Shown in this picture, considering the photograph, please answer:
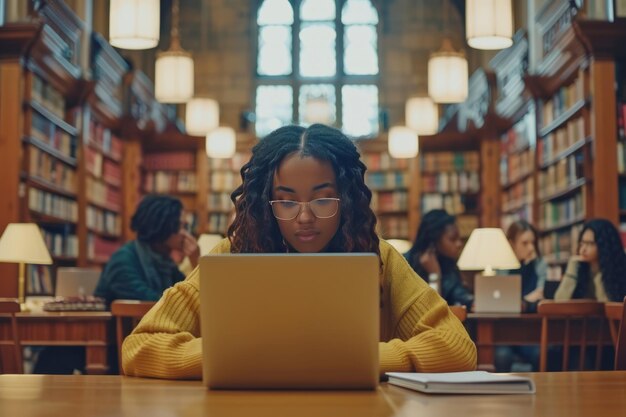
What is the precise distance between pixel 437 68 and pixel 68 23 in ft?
11.2

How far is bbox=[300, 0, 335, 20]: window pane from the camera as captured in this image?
1448cm

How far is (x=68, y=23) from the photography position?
9109mm

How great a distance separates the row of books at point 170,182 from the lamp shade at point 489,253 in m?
7.09

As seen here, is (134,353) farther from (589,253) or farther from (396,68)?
(396,68)

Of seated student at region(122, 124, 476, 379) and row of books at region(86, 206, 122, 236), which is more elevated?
row of books at region(86, 206, 122, 236)

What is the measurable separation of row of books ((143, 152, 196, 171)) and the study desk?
10840 millimetres

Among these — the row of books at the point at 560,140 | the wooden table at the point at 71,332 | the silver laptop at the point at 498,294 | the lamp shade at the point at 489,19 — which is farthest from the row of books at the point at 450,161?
the wooden table at the point at 71,332

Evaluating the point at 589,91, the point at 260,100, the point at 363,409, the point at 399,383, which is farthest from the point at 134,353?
the point at 260,100

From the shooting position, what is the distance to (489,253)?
5727 millimetres

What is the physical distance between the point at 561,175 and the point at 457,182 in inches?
141

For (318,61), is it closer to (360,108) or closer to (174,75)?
(360,108)

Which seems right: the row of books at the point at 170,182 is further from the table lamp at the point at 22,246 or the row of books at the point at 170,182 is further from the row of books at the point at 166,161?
the table lamp at the point at 22,246

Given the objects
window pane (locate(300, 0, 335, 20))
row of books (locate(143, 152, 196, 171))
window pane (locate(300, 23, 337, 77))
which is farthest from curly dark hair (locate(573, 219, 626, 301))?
window pane (locate(300, 0, 335, 20))

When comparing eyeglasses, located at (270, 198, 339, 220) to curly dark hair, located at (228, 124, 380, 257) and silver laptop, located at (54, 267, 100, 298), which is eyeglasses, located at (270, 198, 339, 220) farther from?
silver laptop, located at (54, 267, 100, 298)
